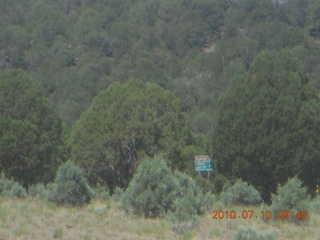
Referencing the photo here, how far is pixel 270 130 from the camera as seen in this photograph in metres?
13.5

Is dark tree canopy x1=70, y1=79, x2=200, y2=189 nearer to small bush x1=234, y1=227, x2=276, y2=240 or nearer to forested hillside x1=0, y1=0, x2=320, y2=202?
forested hillside x1=0, y1=0, x2=320, y2=202

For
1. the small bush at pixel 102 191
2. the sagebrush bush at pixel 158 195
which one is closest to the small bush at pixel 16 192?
the small bush at pixel 102 191

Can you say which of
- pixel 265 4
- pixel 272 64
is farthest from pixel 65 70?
pixel 272 64

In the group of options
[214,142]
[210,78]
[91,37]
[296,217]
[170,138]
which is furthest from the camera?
[91,37]

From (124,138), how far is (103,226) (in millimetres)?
9769

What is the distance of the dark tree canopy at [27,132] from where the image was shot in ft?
52.9

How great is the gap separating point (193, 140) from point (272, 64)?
5.89m

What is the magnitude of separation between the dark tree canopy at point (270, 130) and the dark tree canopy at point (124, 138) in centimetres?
476

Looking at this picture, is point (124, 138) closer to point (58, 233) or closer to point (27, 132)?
point (27, 132)

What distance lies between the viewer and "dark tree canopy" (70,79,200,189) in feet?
61.1

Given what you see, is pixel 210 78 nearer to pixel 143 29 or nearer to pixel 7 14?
pixel 143 29

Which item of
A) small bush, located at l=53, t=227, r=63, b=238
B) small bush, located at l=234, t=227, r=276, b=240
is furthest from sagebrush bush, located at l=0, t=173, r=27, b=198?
small bush, located at l=234, t=227, r=276, b=240

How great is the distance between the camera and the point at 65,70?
180ft

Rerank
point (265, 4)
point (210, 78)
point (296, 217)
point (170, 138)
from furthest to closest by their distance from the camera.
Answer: point (265, 4), point (210, 78), point (170, 138), point (296, 217)
